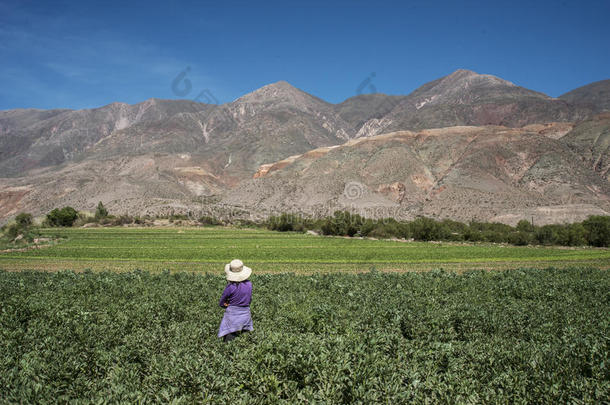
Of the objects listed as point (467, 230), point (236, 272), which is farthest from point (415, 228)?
point (236, 272)

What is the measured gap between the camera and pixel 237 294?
8.65 meters

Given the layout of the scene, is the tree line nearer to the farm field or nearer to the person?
the farm field

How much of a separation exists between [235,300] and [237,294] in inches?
6.3

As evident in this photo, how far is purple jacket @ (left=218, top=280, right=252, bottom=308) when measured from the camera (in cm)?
866

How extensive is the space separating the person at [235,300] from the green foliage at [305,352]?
16.5 inches

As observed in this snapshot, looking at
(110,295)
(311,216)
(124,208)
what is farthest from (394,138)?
(110,295)

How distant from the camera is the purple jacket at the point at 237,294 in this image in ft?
28.4

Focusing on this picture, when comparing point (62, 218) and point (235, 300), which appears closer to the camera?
point (235, 300)

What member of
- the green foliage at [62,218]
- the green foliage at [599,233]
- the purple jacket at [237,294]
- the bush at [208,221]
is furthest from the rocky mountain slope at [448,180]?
the purple jacket at [237,294]

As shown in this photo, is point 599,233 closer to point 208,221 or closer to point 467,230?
point 467,230

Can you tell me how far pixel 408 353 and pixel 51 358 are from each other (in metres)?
6.42

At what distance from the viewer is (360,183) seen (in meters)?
108

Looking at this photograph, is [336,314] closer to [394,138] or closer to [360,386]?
[360,386]

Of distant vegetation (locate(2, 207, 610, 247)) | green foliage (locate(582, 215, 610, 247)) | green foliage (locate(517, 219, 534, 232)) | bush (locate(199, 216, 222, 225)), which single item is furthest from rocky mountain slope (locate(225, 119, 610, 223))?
green foliage (locate(582, 215, 610, 247))
